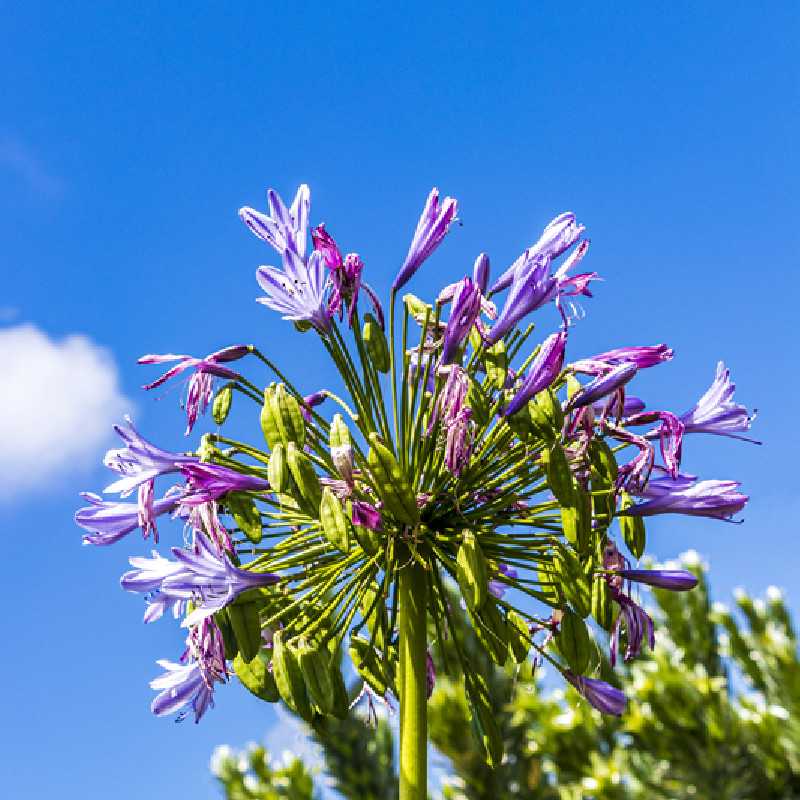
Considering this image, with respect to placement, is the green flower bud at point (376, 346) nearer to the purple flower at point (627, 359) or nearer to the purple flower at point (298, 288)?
the purple flower at point (298, 288)

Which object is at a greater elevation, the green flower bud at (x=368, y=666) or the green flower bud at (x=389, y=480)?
the green flower bud at (x=389, y=480)

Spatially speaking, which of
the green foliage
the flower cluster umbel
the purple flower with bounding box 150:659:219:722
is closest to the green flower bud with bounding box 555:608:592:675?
the flower cluster umbel

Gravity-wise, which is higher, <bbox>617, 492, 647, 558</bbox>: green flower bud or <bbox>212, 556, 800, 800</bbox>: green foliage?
<bbox>212, 556, 800, 800</bbox>: green foliage

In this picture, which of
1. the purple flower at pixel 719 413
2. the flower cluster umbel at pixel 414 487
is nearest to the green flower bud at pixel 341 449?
the flower cluster umbel at pixel 414 487

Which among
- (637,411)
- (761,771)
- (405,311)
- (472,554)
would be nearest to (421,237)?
(405,311)

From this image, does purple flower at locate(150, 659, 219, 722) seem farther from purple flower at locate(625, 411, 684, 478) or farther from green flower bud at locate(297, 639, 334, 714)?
purple flower at locate(625, 411, 684, 478)

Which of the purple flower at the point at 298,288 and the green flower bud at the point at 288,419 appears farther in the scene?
the purple flower at the point at 298,288
